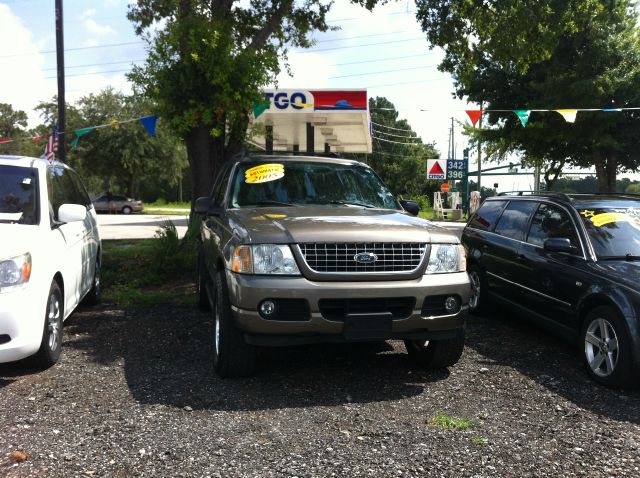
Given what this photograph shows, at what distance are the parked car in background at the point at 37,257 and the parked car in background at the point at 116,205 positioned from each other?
3551 centimetres

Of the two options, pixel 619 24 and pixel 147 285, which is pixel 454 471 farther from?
pixel 619 24

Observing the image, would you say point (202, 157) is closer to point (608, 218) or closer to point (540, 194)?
point (540, 194)

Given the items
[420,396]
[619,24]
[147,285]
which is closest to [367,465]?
[420,396]

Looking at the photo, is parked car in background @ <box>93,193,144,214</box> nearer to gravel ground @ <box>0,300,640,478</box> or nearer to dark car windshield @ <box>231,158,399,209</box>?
gravel ground @ <box>0,300,640,478</box>

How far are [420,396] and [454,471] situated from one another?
3.67 ft

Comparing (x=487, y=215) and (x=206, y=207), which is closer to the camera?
(x=206, y=207)

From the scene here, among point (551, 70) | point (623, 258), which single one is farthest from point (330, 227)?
point (551, 70)

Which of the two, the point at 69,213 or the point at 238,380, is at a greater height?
the point at 69,213

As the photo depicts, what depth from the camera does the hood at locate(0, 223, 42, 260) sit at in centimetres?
412

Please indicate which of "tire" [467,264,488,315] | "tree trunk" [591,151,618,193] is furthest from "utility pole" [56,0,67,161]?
"tree trunk" [591,151,618,193]

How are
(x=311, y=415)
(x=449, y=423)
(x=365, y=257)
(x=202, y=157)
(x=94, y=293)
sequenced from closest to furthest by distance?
(x=449, y=423)
(x=311, y=415)
(x=365, y=257)
(x=94, y=293)
(x=202, y=157)

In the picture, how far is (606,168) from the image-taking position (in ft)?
71.7

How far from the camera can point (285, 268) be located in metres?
3.98

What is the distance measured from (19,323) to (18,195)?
4.63 feet
